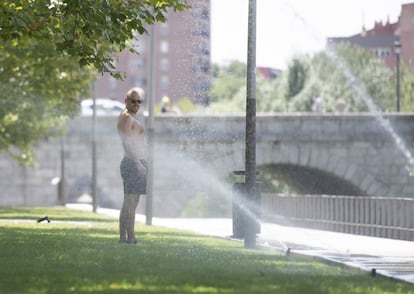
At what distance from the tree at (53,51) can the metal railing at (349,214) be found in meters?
5.85

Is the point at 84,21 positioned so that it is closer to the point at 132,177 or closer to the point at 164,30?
the point at 132,177

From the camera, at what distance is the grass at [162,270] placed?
12.1m

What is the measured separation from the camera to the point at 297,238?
86.2 ft

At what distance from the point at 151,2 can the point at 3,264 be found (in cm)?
604

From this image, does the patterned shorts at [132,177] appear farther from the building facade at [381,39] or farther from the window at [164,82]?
the window at [164,82]

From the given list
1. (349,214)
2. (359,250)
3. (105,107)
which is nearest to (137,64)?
(105,107)

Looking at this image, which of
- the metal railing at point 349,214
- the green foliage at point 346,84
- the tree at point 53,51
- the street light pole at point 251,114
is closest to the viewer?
the tree at point 53,51

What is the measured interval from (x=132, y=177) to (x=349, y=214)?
14922 mm

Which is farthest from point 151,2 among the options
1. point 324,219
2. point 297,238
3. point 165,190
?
point 165,190

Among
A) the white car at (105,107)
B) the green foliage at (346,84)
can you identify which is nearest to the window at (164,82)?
the green foliage at (346,84)

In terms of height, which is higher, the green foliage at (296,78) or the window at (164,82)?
the window at (164,82)

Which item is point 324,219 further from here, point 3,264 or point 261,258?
point 3,264

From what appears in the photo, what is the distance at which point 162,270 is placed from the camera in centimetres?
1398

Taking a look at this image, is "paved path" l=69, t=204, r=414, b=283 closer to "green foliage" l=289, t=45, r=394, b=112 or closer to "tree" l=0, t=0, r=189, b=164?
"tree" l=0, t=0, r=189, b=164
